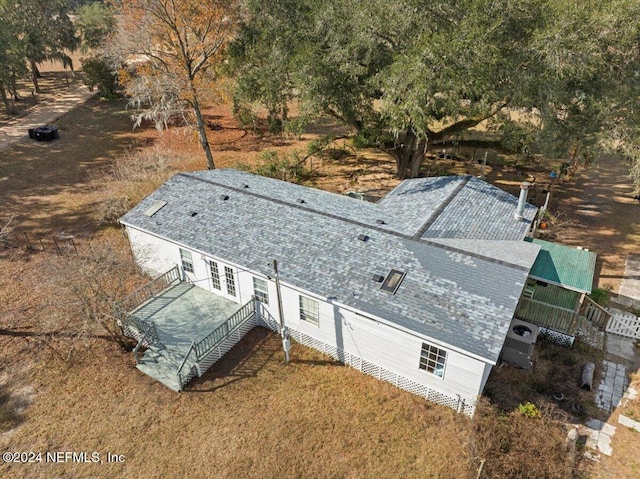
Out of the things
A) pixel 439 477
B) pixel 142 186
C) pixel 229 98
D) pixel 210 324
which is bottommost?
pixel 439 477

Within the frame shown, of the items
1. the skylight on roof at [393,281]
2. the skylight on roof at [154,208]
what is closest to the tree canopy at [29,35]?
the skylight on roof at [154,208]

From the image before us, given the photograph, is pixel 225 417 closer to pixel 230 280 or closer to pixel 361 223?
pixel 230 280

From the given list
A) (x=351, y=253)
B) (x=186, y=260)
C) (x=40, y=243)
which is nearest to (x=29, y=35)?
(x=40, y=243)

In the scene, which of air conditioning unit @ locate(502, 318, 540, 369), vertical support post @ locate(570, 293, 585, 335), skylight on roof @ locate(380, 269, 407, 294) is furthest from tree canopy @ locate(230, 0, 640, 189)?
air conditioning unit @ locate(502, 318, 540, 369)

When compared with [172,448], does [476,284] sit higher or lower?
higher

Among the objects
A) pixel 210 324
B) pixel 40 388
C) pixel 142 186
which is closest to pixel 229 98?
pixel 142 186

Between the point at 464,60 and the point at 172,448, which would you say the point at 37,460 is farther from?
the point at 464,60
